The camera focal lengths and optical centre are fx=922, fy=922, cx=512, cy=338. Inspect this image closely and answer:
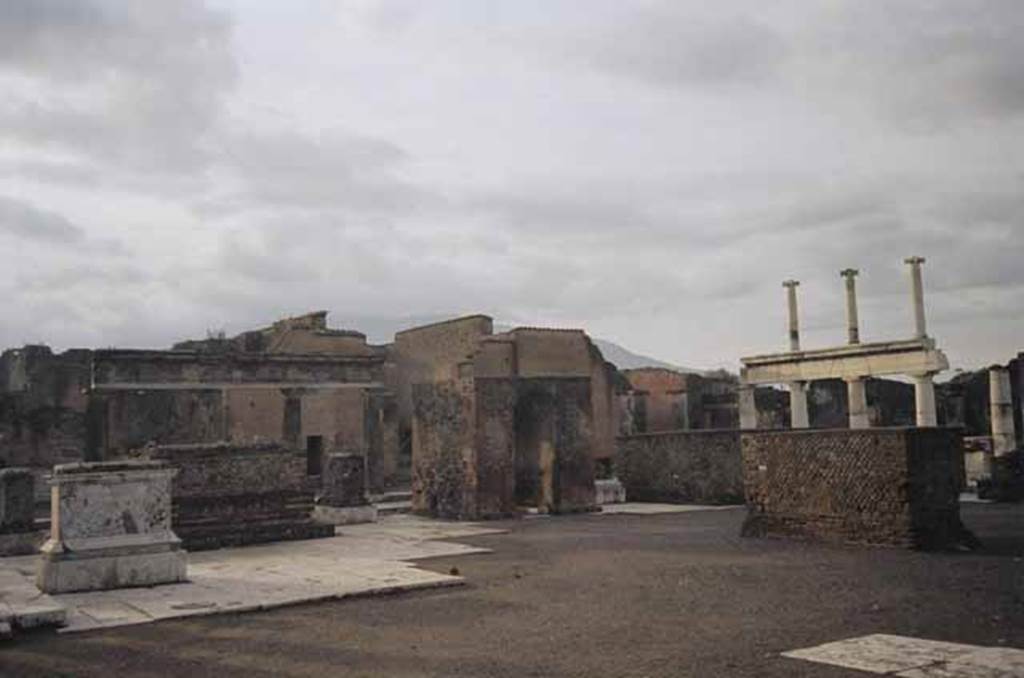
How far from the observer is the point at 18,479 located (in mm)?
14289

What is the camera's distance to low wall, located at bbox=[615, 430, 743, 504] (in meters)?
21.2

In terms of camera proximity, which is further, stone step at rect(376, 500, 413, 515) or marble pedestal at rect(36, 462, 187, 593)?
stone step at rect(376, 500, 413, 515)

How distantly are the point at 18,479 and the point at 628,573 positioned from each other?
9775mm

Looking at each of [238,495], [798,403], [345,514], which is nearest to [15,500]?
[238,495]

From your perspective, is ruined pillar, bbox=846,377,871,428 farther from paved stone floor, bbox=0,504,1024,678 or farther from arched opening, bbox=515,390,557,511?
paved stone floor, bbox=0,504,1024,678

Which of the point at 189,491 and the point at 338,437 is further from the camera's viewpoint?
the point at 338,437

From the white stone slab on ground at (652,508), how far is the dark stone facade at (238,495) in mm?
7029

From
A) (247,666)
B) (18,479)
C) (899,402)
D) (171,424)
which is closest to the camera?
(247,666)

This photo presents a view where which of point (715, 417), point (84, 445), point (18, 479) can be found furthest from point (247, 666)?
point (715, 417)

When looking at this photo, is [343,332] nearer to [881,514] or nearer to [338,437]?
[338,437]

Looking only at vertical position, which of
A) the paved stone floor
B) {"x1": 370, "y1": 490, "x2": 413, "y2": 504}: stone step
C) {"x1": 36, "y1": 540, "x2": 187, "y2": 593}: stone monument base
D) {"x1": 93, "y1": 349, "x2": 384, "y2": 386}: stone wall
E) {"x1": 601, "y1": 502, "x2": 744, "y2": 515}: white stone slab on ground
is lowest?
{"x1": 601, "y1": 502, "x2": 744, "y2": 515}: white stone slab on ground

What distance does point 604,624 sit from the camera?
746 cm

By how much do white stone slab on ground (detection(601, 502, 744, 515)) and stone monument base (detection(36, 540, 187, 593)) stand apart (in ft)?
36.9

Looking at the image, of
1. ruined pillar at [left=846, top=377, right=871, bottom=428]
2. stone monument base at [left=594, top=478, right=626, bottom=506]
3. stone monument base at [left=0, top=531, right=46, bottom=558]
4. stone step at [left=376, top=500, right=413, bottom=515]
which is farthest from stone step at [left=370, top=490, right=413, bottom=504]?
ruined pillar at [left=846, top=377, right=871, bottom=428]
